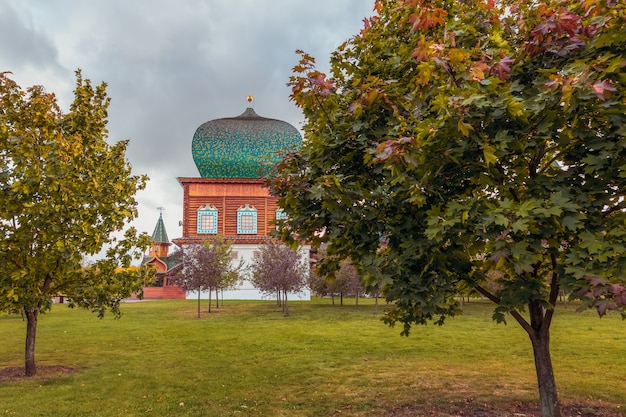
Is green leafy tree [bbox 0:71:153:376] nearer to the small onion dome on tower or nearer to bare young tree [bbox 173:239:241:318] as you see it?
bare young tree [bbox 173:239:241:318]

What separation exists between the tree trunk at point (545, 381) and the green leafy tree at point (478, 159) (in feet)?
0.05

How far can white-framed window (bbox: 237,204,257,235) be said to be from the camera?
48219 millimetres

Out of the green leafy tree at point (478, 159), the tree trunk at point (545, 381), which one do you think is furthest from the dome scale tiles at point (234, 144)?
the tree trunk at point (545, 381)

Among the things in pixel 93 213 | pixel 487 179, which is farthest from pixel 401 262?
pixel 93 213

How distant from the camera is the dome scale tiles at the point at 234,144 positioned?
4909 centimetres

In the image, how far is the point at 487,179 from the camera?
5125mm

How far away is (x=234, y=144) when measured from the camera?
49312 millimetres

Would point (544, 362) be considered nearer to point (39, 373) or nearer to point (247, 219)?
point (39, 373)

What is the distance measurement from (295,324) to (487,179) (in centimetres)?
1839

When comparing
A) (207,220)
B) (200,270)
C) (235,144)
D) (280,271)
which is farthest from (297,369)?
(235,144)

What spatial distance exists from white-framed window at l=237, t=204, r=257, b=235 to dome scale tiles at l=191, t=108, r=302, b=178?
3.85 m

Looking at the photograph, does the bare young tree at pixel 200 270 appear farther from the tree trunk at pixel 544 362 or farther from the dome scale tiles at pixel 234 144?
the tree trunk at pixel 544 362

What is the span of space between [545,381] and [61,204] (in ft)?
31.1

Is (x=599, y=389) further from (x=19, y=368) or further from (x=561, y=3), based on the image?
(x=19, y=368)
